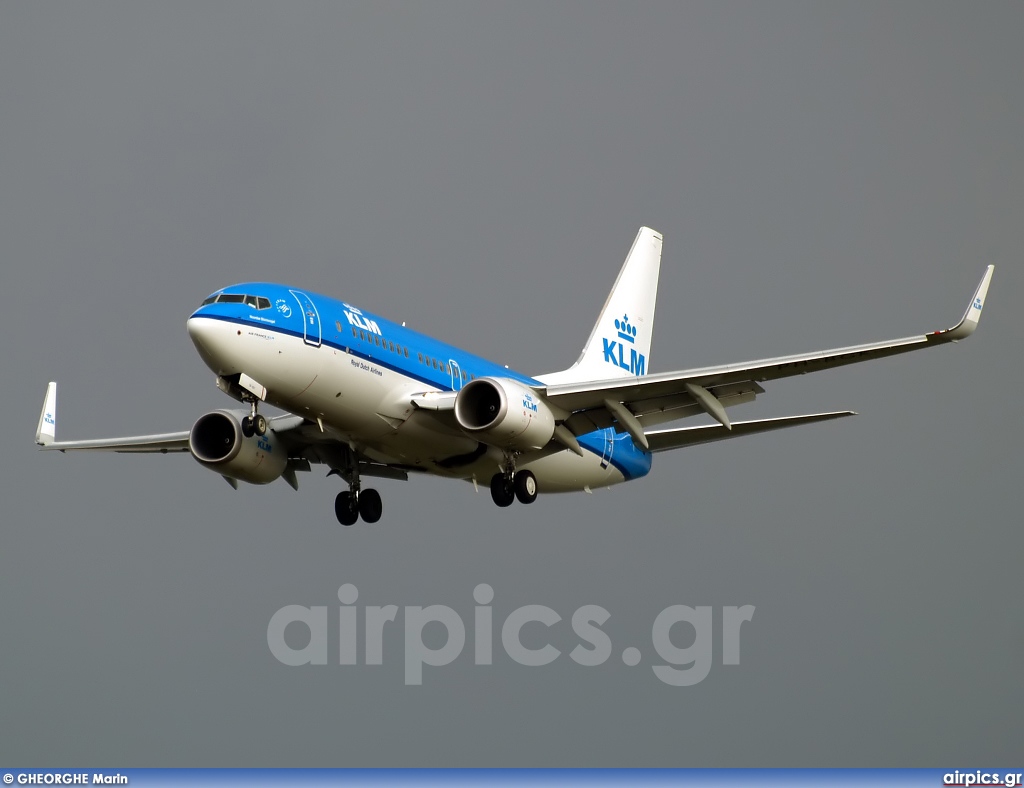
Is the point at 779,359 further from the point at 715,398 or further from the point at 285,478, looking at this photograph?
the point at 285,478

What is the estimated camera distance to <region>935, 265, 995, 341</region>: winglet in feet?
112

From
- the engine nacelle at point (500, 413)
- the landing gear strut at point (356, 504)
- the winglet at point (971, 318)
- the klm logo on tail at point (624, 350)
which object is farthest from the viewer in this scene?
the klm logo on tail at point (624, 350)

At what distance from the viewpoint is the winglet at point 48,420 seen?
46.4 metres

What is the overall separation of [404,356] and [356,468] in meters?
6.14

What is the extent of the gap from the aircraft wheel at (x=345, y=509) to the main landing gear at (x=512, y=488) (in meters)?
4.67

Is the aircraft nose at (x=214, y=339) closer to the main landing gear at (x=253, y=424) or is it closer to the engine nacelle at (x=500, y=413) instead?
the main landing gear at (x=253, y=424)

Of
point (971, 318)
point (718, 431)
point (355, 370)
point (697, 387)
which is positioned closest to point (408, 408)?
point (355, 370)

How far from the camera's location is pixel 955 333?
113 feet

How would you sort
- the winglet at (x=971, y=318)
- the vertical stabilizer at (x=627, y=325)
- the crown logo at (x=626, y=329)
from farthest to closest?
the crown logo at (x=626, y=329) < the vertical stabilizer at (x=627, y=325) < the winglet at (x=971, y=318)

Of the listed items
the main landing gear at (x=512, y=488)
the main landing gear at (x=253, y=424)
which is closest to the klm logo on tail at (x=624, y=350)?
the main landing gear at (x=512, y=488)

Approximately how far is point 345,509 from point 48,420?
9884 millimetres

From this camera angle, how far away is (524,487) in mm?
41625

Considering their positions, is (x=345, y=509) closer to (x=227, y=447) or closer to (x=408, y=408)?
(x=227, y=447)

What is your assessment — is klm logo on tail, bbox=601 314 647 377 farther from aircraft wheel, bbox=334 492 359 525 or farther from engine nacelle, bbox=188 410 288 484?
engine nacelle, bbox=188 410 288 484
